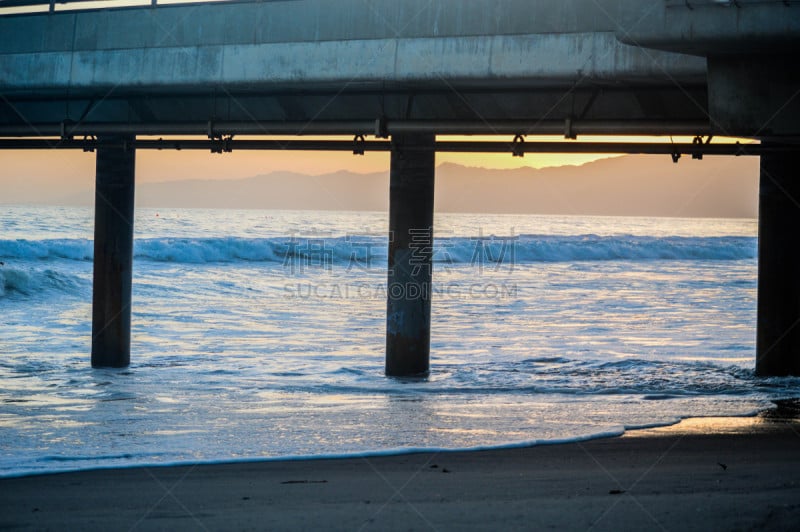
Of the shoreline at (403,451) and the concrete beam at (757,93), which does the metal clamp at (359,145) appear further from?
the shoreline at (403,451)

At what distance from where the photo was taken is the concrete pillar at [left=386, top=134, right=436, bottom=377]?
13.8 metres

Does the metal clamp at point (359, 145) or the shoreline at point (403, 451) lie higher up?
the metal clamp at point (359, 145)

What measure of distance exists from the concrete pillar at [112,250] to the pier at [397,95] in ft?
0.08

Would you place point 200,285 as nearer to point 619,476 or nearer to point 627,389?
point 627,389

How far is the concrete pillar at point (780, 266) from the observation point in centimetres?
1351

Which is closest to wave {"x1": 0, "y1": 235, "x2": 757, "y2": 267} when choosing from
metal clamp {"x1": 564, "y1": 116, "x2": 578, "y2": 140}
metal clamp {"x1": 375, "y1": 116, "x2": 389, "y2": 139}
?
metal clamp {"x1": 375, "y1": 116, "x2": 389, "y2": 139}

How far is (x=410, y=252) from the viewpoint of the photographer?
13734mm

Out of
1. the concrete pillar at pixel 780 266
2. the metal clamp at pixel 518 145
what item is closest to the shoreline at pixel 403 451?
the concrete pillar at pixel 780 266

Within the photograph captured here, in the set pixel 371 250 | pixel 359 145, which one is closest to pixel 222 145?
pixel 359 145

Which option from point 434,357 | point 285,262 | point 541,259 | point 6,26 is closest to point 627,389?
point 434,357

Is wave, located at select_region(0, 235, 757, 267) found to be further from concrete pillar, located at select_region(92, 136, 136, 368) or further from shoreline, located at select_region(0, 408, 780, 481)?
shoreline, located at select_region(0, 408, 780, 481)

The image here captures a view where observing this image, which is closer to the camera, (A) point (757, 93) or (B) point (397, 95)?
(A) point (757, 93)

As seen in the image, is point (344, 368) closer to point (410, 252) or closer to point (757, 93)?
point (410, 252)

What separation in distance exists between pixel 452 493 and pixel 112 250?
33.4ft
